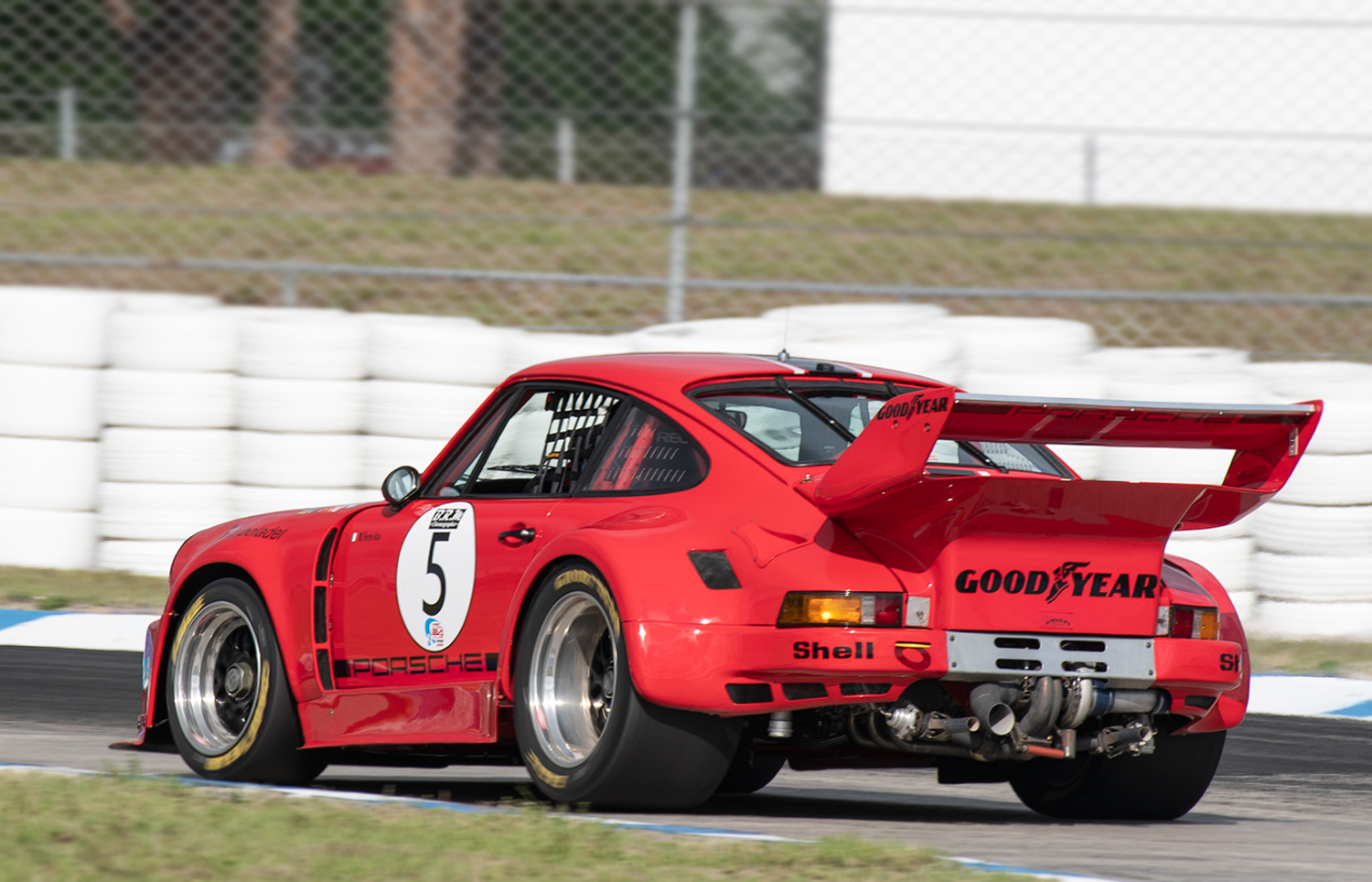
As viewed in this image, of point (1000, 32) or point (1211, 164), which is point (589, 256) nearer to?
point (1000, 32)

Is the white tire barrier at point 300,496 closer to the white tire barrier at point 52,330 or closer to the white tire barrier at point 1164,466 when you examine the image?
the white tire barrier at point 52,330

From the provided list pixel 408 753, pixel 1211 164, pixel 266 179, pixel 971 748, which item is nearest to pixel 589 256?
pixel 266 179

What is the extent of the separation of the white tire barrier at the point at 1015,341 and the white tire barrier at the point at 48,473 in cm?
441

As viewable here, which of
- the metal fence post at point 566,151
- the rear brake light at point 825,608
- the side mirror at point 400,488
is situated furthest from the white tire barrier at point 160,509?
the rear brake light at point 825,608

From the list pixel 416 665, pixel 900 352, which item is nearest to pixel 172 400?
pixel 900 352

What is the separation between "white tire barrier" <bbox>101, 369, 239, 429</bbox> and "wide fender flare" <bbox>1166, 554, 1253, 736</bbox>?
229 inches

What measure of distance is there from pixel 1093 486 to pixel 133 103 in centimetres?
995

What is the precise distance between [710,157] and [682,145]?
86 cm

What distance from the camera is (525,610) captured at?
515 cm

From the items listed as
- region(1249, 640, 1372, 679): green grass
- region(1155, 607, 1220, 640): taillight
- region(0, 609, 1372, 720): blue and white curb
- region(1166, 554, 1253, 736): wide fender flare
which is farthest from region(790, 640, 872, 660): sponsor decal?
region(1249, 640, 1372, 679): green grass

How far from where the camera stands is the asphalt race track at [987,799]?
15.4 feet

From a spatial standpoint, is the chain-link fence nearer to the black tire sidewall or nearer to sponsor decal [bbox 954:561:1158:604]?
sponsor decal [bbox 954:561:1158:604]

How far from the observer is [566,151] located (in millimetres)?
14039

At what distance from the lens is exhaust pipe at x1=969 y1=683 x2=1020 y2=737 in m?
4.77
